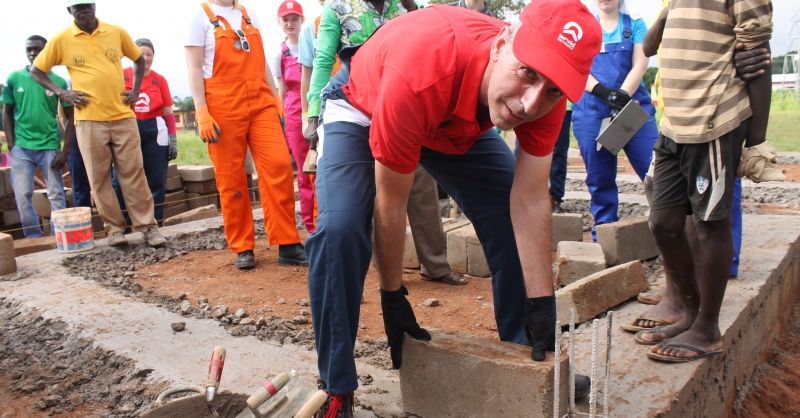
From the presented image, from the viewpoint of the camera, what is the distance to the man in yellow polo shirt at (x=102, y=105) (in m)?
5.31

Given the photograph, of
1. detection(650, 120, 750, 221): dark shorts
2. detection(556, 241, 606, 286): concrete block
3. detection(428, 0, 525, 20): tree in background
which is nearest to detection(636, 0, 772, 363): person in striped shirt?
detection(650, 120, 750, 221): dark shorts

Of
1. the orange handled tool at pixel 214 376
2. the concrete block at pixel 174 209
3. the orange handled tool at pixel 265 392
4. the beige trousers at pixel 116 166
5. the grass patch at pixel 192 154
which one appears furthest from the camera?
the grass patch at pixel 192 154

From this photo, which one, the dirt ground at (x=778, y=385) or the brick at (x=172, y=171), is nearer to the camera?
the dirt ground at (x=778, y=385)

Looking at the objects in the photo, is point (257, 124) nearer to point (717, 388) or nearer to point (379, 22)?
point (379, 22)

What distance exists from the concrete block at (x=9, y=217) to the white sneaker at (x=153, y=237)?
13.8 feet

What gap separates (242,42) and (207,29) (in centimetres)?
24

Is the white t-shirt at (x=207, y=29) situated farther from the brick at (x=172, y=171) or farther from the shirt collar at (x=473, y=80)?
the brick at (x=172, y=171)

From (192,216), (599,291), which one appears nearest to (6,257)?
(192,216)

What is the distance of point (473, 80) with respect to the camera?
2037 mm

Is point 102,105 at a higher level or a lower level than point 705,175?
higher

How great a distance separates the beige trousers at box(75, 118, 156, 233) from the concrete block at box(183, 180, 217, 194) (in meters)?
4.18

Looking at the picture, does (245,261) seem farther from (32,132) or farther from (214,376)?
(32,132)

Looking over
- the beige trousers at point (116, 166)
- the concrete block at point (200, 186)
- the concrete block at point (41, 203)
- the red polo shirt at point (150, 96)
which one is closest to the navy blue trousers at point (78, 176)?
the red polo shirt at point (150, 96)

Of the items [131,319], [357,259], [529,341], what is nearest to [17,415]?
[131,319]
